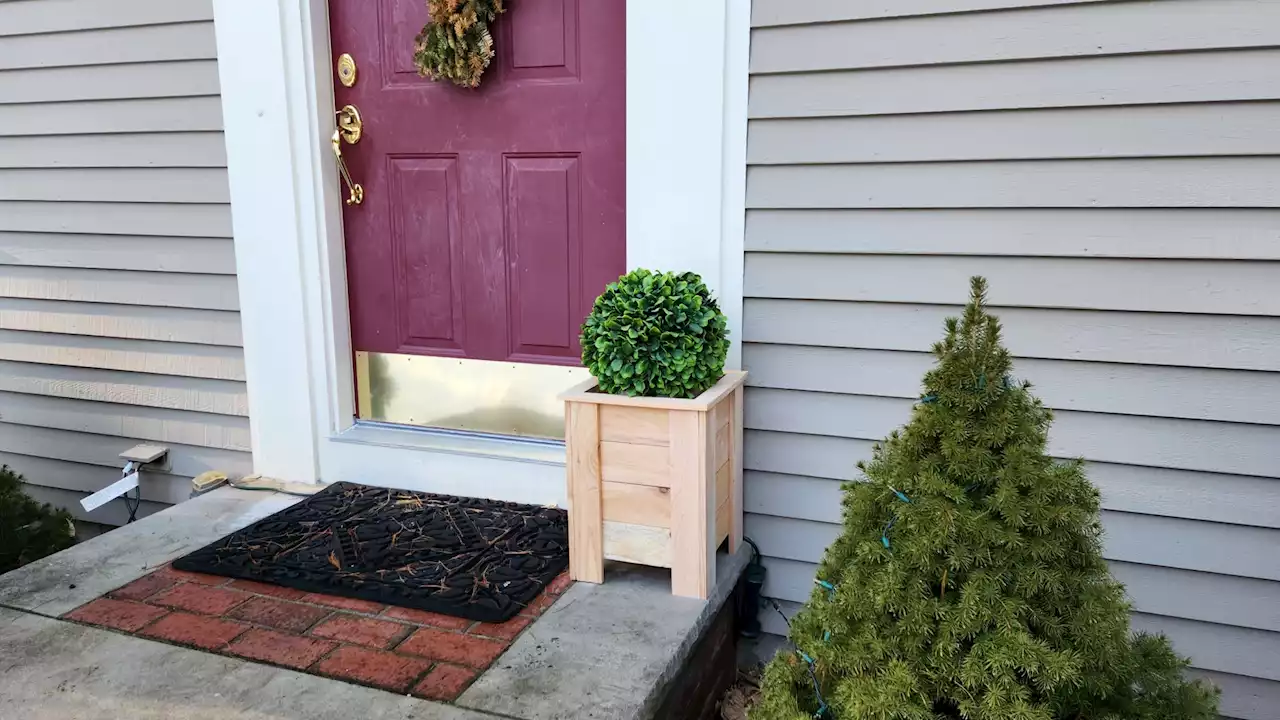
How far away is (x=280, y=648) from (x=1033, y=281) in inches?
75.0

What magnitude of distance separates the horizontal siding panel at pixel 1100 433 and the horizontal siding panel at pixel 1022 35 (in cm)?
83

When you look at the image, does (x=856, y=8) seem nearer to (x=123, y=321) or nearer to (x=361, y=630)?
(x=361, y=630)

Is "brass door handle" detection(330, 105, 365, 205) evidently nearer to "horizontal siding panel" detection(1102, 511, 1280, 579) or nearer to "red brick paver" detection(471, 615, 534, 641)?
"red brick paver" detection(471, 615, 534, 641)

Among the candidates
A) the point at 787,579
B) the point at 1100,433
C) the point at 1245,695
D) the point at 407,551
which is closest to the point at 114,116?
the point at 407,551

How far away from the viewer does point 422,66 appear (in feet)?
8.04

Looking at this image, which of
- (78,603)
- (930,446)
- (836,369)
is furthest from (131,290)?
(930,446)

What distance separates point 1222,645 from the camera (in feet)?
6.41

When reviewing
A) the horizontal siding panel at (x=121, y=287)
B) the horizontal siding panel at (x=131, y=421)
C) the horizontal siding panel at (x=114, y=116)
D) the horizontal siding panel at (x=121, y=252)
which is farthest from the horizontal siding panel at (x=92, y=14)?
the horizontal siding panel at (x=131, y=421)

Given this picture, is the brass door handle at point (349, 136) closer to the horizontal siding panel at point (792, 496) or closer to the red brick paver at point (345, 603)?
the red brick paver at point (345, 603)

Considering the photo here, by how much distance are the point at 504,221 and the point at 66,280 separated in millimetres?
1902

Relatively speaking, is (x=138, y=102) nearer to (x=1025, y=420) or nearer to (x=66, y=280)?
(x=66, y=280)

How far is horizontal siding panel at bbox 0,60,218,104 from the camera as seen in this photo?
2.75 metres

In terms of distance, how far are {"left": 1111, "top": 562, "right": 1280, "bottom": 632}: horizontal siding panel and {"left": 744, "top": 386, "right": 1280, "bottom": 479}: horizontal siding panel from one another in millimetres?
262

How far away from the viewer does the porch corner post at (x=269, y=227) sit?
2.59m
